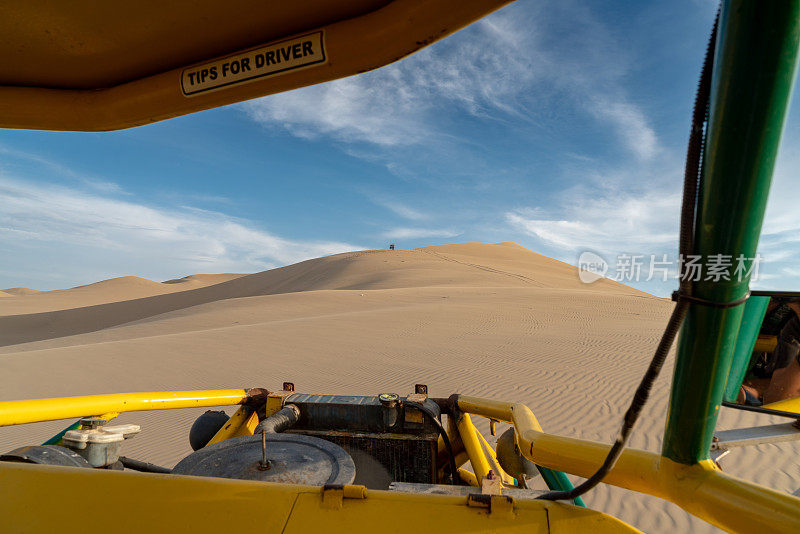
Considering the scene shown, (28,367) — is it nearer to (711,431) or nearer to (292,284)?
(711,431)

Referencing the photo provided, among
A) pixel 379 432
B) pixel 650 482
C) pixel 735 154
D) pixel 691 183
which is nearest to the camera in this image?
pixel 735 154

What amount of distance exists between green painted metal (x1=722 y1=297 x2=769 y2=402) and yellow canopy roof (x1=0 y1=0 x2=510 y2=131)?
44.1 inches

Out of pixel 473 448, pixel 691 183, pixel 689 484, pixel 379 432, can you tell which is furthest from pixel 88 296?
pixel 691 183

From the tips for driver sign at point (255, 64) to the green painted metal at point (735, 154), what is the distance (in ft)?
3.90

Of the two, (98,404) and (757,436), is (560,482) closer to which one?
(757,436)

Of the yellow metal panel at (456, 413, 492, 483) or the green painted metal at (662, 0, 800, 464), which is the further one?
the yellow metal panel at (456, 413, 492, 483)

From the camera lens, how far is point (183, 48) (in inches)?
61.4

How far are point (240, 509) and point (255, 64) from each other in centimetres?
146

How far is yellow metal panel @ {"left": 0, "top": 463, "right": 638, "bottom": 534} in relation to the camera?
3.39ft

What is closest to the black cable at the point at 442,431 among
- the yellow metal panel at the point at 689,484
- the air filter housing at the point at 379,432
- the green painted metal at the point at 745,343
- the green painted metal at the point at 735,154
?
the air filter housing at the point at 379,432

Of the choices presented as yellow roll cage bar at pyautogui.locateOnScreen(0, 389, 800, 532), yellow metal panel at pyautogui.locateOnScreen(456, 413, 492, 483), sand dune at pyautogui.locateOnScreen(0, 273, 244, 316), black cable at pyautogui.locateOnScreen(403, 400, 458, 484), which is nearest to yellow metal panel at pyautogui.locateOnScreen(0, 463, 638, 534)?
yellow roll cage bar at pyautogui.locateOnScreen(0, 389, 800, 532)

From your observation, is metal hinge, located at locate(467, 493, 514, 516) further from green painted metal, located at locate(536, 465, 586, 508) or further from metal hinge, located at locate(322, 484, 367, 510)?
green painted metal, located at locate(536, 465, 586, 508)

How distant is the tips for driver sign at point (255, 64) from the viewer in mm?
1461

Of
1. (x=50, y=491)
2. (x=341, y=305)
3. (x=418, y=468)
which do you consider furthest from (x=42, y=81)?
(x=341, y=305)
